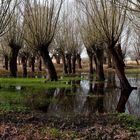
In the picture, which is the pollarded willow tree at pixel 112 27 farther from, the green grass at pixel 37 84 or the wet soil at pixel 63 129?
the wet soil at pixel 63 129

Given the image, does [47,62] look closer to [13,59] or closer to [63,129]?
[13,59]

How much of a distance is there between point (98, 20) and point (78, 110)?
14348 millimetres

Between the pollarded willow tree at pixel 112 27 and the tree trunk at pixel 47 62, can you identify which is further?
the tree trunk at pixel 47 62

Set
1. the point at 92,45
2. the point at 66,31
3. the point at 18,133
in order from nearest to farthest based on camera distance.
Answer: the point at 18,133
the point at 92,45
the point at 66,31

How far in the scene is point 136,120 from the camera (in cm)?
1398

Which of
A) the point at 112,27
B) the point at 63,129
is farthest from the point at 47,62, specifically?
the point at 63,129

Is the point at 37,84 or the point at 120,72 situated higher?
the point at 120,72

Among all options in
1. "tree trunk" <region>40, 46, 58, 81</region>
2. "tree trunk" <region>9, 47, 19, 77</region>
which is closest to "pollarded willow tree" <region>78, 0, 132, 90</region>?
"tree trunk" <region>40, 46, 58, 81</region>

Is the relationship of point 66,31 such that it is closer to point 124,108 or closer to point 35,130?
point 124,108

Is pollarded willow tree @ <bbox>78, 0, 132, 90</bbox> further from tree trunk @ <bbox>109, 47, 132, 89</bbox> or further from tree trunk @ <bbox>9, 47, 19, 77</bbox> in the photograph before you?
tree trunk @ <bbox>9, 47, 19, 77</bbox>

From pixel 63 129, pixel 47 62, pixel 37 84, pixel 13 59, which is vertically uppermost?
pixel 13 59

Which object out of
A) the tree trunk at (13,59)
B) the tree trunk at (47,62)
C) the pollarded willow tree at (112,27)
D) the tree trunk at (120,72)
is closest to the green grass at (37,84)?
the tree trunk at (47,62)

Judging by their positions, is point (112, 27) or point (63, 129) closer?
point (63, 129)

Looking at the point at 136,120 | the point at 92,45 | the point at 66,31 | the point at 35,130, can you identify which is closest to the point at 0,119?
the point at 35,130
